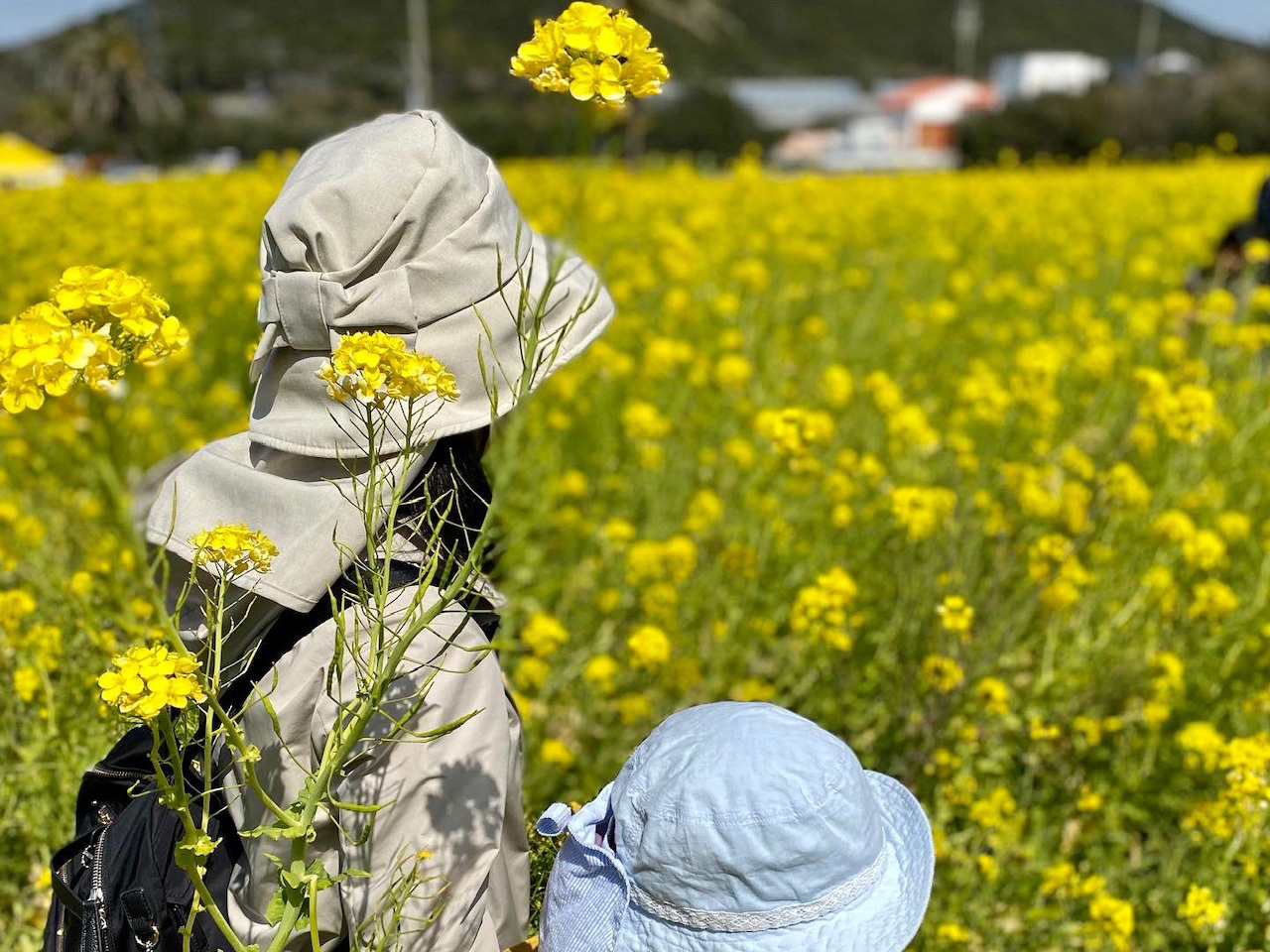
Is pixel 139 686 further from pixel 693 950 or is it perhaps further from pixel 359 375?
pixel 693 950

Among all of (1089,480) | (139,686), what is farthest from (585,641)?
(139,686)

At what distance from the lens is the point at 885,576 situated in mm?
2742

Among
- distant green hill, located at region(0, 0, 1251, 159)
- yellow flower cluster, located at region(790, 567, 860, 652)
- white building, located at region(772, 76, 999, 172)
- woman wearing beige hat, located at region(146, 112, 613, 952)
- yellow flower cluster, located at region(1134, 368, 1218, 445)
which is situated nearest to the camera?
woman wearing beige hat, located at region(146, 112, 613, 952)

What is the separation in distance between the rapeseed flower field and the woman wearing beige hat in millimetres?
126

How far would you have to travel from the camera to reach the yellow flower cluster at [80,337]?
833 mm

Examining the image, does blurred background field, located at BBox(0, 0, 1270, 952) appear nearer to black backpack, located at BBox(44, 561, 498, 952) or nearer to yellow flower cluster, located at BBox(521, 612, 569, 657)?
yellow flower cluster, located at BBox(521, 612, 569, 657)

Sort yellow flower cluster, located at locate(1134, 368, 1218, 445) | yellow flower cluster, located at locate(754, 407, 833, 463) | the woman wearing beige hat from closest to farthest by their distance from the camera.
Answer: the woman wearing beige hat, yellow flower cluster, located at locate(754, 407, 833, 463), yellow flower cluster, located at locate(1134, 368, 1218, 445)

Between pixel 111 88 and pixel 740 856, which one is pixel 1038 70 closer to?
pixel 111 88

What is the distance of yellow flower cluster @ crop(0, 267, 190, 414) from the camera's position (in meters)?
0.83

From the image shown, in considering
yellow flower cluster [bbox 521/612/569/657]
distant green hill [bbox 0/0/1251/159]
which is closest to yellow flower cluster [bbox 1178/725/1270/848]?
yellow flower cluster [bbox 521/612/569/657]

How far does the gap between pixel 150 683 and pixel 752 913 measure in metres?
0.52

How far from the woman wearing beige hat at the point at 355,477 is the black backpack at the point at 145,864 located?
0.03 m

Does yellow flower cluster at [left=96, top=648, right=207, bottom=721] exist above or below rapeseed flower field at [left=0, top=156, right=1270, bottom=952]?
above

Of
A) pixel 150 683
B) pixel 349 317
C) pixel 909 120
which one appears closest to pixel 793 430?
pixel 349 317
